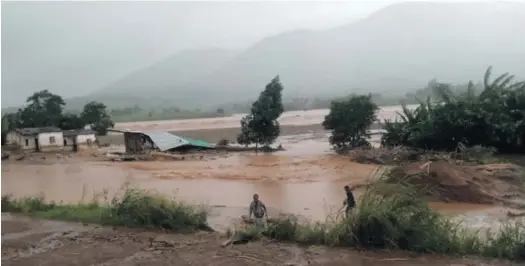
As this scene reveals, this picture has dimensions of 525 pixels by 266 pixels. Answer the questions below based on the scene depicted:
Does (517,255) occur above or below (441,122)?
below

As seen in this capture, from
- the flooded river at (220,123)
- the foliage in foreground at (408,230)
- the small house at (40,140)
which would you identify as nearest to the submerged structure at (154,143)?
the small house at (40,140)

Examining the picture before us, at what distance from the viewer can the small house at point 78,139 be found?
1256 inches

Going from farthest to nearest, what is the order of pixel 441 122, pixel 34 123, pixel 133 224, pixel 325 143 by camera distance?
1. pixel 34 123
2. pixel 325 143
3. pixel 441 122
4. pixel 133 224

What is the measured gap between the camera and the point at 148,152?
27500 millimetres

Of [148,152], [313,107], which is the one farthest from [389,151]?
[313,107]

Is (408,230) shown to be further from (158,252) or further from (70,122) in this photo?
(70,122)

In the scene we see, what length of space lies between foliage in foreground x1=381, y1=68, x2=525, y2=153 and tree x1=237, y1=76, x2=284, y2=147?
24.6 ft

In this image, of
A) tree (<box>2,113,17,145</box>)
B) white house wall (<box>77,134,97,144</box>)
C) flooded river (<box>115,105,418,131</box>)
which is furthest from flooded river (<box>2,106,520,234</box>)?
flooded river (<box>115,105,418,131</box>)

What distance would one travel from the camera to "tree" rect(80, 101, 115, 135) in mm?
38312

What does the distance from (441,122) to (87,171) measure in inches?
592

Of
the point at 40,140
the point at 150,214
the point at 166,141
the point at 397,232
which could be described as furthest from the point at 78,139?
the point at 397,232

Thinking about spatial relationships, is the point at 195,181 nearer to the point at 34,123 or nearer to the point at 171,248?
the point at 171,248

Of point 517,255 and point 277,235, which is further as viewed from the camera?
point 277,235

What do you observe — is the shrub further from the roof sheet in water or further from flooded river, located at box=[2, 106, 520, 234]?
the roof sheet in water
